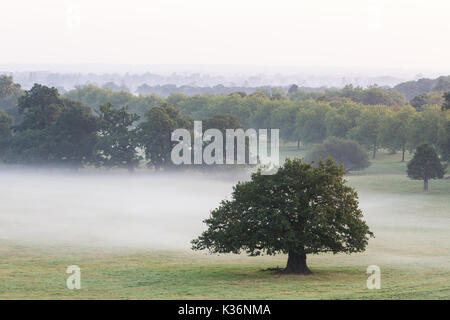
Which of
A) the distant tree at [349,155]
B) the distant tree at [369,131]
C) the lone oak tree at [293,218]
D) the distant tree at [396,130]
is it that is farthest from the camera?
the distant tree at [369,131]

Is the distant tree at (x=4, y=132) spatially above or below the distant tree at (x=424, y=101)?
below

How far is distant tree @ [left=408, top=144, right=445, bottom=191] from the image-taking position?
295 ft

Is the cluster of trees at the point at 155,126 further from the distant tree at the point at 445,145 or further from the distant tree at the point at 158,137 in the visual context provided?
the distant tree at the point at 158,137

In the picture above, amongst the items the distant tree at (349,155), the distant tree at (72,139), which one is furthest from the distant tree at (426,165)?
the distant tree at (72,139)

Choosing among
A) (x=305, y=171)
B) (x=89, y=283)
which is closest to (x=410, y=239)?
(x=305, y=171)

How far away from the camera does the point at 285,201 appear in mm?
40656

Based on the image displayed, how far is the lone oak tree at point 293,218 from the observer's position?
39562 mm

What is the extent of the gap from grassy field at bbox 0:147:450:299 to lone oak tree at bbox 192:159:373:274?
1510 mm

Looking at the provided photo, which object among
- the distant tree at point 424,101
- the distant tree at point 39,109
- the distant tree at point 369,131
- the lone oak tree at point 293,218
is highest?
the distant tree at point 424,101

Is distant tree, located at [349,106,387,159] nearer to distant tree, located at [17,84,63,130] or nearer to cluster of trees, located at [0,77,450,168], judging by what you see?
cluster of trees, located at [0,77,450,168]

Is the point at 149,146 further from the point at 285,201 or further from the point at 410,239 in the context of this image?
the point at 285,201

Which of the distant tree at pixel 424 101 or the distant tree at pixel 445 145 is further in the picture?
the distant tree at pixel 424 101

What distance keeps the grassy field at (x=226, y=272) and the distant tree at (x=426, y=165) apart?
80.0 feet
